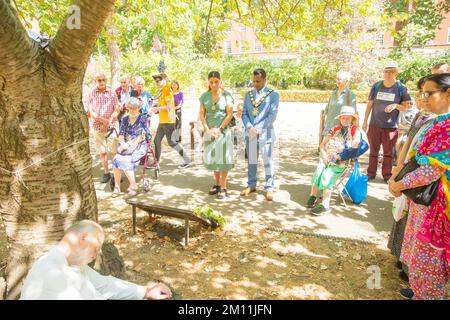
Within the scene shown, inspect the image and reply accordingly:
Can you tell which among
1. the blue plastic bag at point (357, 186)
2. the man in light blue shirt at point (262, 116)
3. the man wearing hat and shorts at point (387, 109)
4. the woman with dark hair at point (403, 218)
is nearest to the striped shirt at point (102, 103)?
the man in light blue shirt at point (262, 116)

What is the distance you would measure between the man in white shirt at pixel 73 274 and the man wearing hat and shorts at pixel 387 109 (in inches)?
221

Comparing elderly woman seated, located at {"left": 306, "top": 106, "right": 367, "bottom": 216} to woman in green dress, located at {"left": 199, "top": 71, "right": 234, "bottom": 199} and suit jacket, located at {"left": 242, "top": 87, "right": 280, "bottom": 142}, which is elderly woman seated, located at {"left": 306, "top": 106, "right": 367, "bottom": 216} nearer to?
suit jacket, located at {"left": 242, "top": 87, "right": 280, "bottom": 142}

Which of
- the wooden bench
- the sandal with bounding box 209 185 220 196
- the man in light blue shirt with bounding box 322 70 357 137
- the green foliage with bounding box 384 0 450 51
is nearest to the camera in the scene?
the wooden bench

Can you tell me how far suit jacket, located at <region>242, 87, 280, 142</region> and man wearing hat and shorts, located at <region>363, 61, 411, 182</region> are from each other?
1.98m

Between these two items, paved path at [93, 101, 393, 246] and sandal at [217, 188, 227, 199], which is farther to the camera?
sandal at [217, 188, 227, 199]

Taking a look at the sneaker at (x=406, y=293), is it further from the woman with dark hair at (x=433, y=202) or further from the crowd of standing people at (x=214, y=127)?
the crowd of standing people at (x=214, y=127)

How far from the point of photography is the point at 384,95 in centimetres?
625

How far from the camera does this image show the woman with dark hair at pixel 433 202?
8.44 feet

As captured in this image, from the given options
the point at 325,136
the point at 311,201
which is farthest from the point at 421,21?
the point at 311,201

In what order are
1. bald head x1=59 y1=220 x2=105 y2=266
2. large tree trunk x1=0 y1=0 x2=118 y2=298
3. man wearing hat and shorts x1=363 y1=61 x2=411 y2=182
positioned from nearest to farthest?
bald head x1=59 y1=220 x2=105 y2=266 < large tree trunk x1=0 y1=0 x2=118 y2=298 < man wearing hat and shorts x1=363 y1=61 x2=411 y2=182

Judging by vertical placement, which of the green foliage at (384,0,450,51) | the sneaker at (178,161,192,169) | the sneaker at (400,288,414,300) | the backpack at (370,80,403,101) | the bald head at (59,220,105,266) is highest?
the green foliage at (384,0,450,51)

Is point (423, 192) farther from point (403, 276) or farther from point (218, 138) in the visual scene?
point (218, 138)

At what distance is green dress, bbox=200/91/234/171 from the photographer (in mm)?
5953

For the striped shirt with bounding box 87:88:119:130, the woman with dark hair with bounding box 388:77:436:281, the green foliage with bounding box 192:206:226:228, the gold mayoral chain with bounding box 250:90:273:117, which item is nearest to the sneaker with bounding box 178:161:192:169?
the striped shirt with bounding box 87:88:119:130
